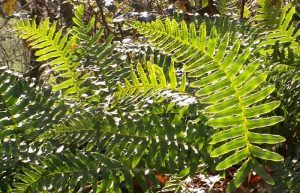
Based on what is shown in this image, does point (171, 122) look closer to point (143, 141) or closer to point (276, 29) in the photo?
point (143, 141)

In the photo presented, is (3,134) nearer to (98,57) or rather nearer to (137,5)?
(98,57)

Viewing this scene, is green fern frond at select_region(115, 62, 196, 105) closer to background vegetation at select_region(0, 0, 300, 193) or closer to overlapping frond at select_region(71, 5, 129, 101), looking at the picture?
background vegetation at select_region(0, 0, 300, 193)

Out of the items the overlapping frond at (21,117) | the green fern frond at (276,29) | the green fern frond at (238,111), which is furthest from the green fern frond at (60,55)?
the green fern frond at (238,111)

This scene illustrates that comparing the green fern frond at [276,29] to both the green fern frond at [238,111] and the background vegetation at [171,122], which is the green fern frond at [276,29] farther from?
the green fern frond at [238,111]

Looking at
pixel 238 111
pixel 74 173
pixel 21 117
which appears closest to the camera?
pixel 238 111

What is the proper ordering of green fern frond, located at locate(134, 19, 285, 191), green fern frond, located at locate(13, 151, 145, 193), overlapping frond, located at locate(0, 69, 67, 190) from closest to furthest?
green fern frond, located at locate(134, 19, 285, 191)
green fern frond, located at locate(13, 151, 145, 193)
overlapping frond, located at locate(0, 69, 67, 190)

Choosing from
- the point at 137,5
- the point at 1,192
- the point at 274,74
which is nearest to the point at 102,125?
the point at 1,192

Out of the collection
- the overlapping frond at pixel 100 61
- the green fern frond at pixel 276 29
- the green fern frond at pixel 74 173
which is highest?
the green fern frond at pixel 276 29

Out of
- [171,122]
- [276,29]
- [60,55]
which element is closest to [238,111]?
[171,122]

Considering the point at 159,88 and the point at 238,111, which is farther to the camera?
the point at 159,88

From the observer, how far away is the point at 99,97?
1.54 meters

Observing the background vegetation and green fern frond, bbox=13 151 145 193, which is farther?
green fern frond, bbox=13 151 145 193

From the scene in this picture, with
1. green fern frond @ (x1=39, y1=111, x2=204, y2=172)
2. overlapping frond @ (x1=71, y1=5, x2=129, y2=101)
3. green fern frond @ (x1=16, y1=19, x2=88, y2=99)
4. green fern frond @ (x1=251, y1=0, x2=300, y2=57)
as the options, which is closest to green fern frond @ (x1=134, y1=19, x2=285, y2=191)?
green fern frond @ (x1=39, y1=111, x2=204, y2=172)

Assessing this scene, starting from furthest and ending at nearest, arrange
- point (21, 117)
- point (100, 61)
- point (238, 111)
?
point (100, 61) → point (21, 117) → point (238, 111)
